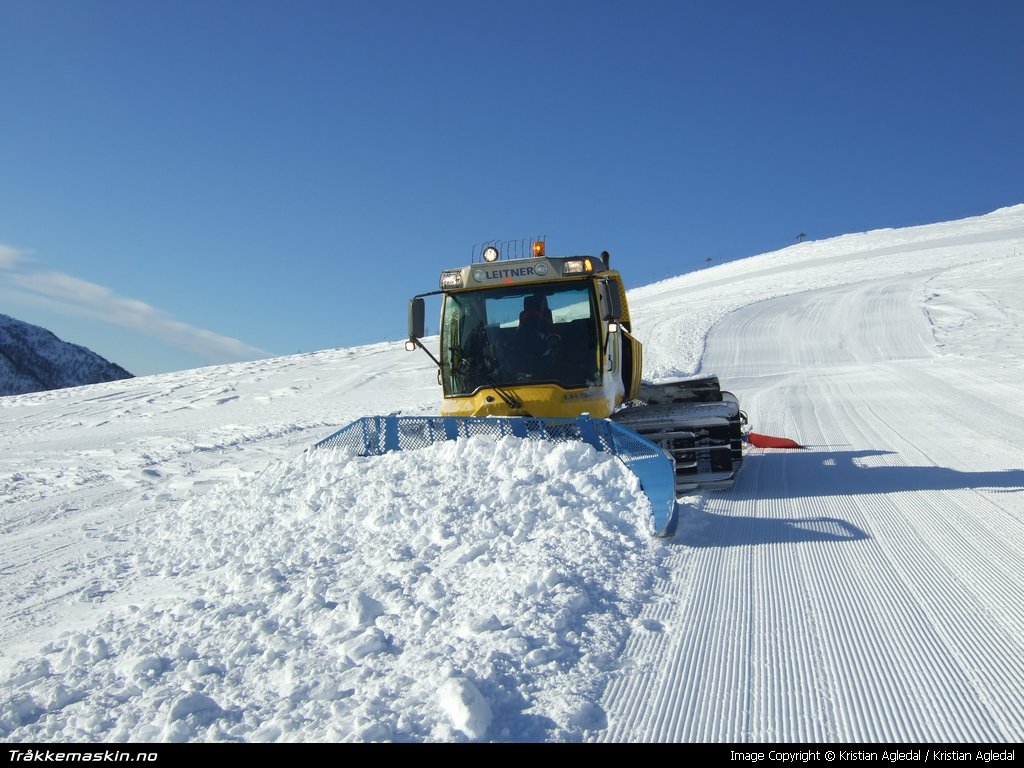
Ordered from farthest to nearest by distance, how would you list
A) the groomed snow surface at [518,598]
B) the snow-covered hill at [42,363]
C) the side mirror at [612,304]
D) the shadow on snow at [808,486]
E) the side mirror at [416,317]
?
the snow-covered hill at [42,363] → the side mirror at [416,317] → the side mirror at [612,304] → the shadow on snow at [808,486] → the groomed snow surface at [518,598]

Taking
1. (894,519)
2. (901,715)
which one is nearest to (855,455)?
(894,519)

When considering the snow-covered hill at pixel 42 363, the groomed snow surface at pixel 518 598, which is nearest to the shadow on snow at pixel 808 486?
the groomed snow surface at pixel 518 598

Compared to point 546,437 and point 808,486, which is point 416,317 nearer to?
point 546,437

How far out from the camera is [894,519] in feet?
18.9

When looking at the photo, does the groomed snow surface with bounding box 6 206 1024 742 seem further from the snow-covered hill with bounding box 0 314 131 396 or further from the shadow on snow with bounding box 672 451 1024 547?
the snow-covered hill with bounding box 0 314 131 396

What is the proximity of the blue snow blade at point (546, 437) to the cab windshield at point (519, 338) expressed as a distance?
66cm

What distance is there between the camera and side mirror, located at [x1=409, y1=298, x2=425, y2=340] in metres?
7.17

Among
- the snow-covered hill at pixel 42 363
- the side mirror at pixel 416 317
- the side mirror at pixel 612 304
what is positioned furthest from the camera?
the snow-covered hill at pixel 42 363

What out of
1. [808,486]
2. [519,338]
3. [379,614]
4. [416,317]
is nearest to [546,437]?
[519,338]

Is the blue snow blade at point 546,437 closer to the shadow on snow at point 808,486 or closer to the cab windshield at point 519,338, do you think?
the shadow on snow at point 808,486

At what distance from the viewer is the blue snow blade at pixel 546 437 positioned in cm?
546

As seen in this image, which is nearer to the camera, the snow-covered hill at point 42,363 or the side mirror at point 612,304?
the side mirror at point 612,304

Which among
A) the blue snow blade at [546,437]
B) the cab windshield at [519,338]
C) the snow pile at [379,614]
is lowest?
the snow pile at [379,614]
